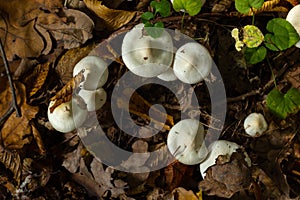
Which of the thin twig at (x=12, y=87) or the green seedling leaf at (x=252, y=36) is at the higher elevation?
the green seedling leaf at (x=252, y=36)

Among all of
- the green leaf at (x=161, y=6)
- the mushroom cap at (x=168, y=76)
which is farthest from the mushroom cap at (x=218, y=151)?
the green leaf at (x=161, y=6)

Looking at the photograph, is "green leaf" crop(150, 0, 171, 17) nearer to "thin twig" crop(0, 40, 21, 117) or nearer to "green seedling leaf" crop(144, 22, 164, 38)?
"green seedling leaf" crop(144, 22, 164, 38)

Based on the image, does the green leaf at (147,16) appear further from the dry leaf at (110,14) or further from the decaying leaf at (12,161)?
the decaying leaf at (12,161)

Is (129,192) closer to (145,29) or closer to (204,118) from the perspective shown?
(204,118)

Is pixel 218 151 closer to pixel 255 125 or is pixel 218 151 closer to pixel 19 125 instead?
pixel 255 125

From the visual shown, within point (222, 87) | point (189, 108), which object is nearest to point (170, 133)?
point (189, 108)

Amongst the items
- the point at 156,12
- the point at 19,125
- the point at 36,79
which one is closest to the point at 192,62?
the point at 156,12

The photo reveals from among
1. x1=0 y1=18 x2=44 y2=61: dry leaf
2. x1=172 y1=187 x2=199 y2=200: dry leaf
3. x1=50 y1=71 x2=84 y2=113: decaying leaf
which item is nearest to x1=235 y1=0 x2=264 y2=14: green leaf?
x1=50 y1=71 x2=84 y2=113: decaying leaf
